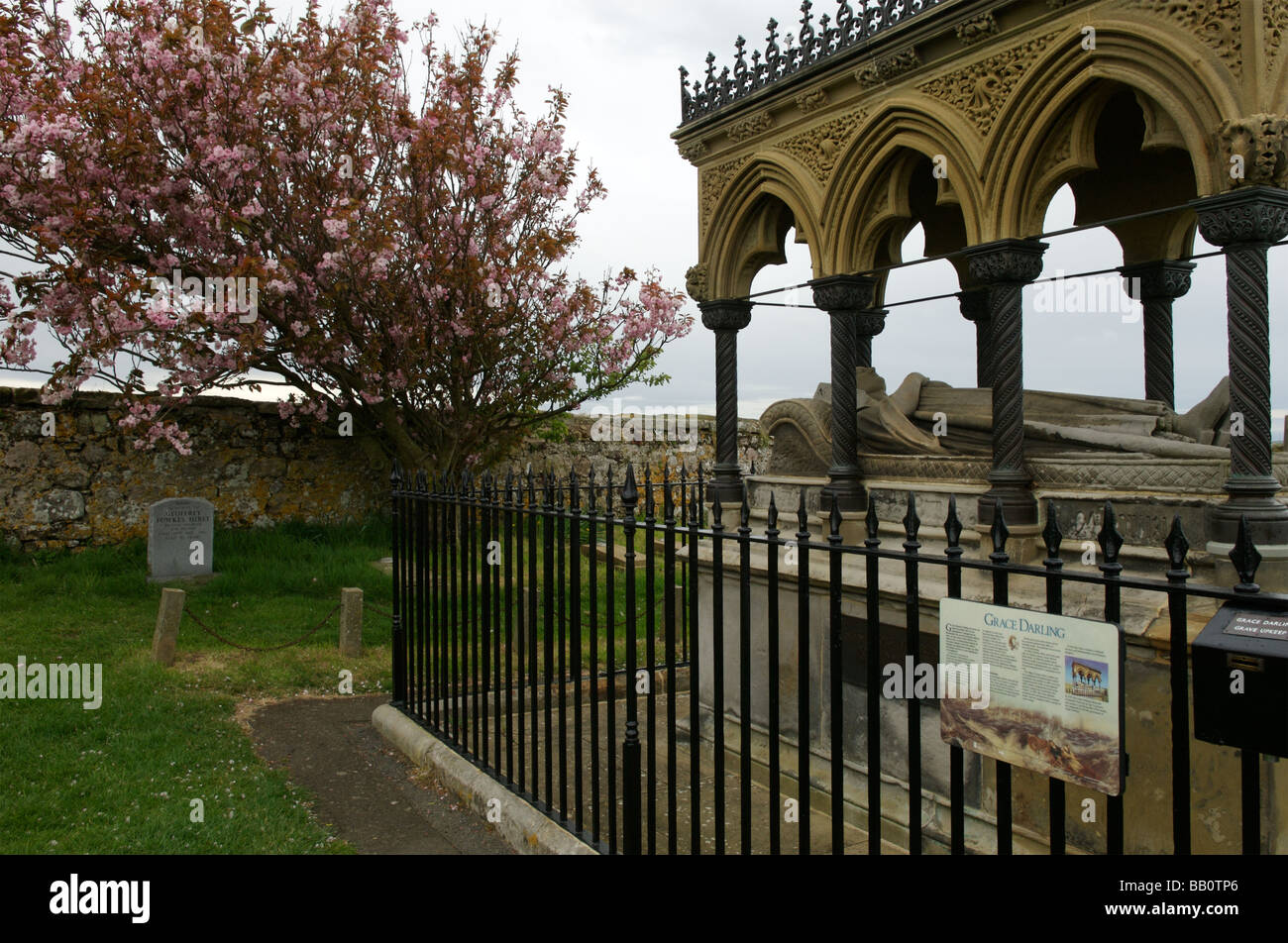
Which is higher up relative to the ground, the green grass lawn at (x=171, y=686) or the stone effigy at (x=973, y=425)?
the stone effigy at (x=973, y=425)

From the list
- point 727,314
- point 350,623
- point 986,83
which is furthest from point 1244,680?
point 350,623

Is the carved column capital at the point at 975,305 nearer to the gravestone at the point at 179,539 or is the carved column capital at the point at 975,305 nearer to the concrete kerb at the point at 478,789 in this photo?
the concrete kerb at the point at 478,789

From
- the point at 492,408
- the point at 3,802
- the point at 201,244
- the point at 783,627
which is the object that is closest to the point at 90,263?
the point at 201,244

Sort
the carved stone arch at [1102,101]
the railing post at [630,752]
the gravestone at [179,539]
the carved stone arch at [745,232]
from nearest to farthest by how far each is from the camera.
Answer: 1. the railing post at [630,752]
2. the carved stone arch at [1102,101]
3. the carved stone arch at [745,232]
4. the gravestone at [179,539]

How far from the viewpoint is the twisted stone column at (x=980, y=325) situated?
24.9 feet

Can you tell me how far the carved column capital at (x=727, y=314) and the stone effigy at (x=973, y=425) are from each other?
762 mm

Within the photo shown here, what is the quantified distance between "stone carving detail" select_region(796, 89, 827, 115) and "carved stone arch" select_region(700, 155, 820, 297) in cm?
53

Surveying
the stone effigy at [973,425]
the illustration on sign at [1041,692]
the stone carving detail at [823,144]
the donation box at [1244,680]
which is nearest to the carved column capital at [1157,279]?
the stone effigy at [973,425]

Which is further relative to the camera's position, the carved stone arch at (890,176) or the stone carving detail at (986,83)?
the carved stone arch at (890,176)

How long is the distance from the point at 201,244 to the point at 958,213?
8555mm

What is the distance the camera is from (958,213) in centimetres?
820

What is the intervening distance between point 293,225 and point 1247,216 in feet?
32.7

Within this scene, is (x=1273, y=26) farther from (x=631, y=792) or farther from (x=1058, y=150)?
(x=631, y=792)

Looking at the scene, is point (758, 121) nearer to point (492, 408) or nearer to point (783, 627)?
point (783, 627)
